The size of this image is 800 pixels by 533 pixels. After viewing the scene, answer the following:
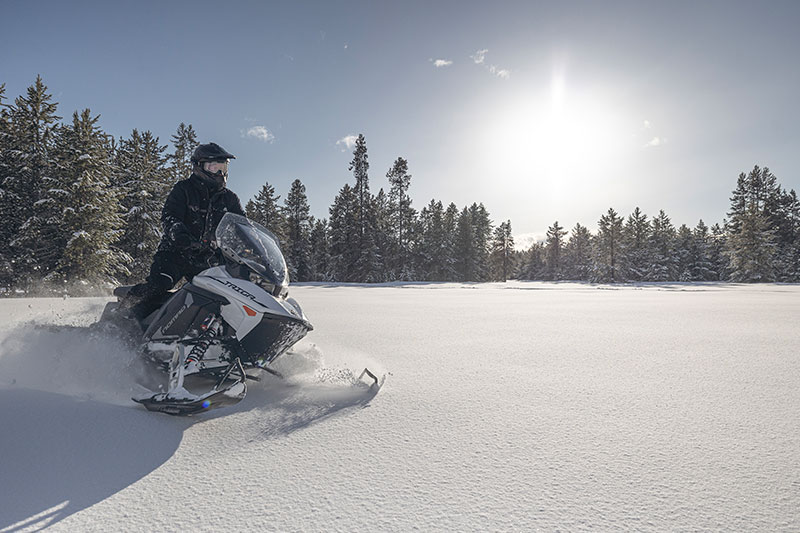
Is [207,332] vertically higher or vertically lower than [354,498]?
higher

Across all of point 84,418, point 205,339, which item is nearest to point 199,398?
point 205,339

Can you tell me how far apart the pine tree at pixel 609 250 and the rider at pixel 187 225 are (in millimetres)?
57752

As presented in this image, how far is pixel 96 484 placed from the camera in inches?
63.2

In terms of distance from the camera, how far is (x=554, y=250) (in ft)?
267

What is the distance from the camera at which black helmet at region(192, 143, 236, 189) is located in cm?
335

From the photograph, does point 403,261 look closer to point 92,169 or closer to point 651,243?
point 92,169

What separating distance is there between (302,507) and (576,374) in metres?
2.94

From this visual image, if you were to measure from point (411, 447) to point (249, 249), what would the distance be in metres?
1.78

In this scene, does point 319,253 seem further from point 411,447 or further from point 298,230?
point 411,447

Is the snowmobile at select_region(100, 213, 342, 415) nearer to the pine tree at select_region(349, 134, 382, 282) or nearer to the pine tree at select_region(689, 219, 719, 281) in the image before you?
the pine tree at select_region(349, 134, 382, 282)

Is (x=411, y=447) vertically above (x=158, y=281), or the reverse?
(x=158, y=281)

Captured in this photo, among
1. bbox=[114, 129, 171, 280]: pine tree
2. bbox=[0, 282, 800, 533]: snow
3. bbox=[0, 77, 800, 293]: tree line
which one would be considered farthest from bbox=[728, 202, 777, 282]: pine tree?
bbox=[114, 129, 171, 280]: pine tree

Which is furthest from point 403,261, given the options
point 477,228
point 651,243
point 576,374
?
point 576,374

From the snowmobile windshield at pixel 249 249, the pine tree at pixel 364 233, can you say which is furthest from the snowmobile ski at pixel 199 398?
the pine tree at pixel 364 233
